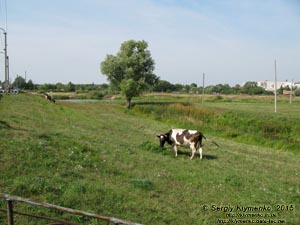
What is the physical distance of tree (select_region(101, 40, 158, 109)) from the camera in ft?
196

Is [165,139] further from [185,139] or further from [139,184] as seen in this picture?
[139,184]

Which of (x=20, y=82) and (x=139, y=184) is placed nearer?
Answer: (x=139, y=184)

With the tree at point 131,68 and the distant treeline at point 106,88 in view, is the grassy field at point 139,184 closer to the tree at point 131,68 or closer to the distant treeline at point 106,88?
the tree at point 131,68

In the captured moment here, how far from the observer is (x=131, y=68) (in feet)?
196

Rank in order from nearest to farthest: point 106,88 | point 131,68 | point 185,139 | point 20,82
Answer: point 185,139 < point 131,68 < point 20,82 < point 106,88

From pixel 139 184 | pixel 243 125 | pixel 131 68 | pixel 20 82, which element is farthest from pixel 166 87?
pixel 139 184

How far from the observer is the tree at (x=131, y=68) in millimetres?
59875

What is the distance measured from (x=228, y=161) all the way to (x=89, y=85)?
155510 millimetres

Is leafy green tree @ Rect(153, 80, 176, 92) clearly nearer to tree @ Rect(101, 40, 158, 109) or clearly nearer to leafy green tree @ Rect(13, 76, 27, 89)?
leafy green tree @ Rect(13, 76, 27, 89)

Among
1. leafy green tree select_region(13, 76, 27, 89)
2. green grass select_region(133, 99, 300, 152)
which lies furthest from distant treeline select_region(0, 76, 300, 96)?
green grass select_region(133, 99, 300, 152)

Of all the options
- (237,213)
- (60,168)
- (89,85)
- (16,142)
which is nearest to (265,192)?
(237,213)

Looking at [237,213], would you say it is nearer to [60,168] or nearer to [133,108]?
[60,168]

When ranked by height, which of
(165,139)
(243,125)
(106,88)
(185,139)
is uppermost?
(106,88)

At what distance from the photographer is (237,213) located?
903cm
